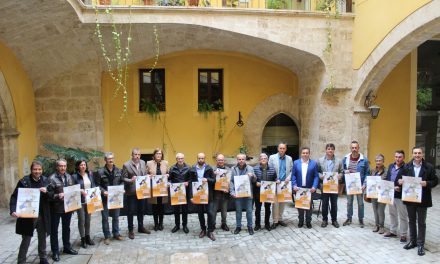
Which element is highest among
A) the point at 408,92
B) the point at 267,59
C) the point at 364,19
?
the point at 364,19

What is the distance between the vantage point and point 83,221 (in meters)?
6.36

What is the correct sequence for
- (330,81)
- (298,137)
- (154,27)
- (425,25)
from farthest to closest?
(298,137) < (330,81) < (154,27) < (425,25)

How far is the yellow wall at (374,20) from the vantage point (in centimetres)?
823

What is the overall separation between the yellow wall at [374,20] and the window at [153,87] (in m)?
5.33

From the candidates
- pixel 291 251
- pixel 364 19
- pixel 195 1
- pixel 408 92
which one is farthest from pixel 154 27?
pixel 408 92

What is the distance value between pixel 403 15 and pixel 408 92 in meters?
3.57

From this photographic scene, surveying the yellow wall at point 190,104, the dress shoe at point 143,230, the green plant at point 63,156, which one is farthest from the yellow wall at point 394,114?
the green plant at point 63,156

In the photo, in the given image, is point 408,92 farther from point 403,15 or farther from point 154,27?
point 154,27

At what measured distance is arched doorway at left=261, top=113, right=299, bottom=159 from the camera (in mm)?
11922

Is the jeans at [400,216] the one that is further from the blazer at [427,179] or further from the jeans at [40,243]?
the jeans at [40,243]

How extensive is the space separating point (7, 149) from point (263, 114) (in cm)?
670

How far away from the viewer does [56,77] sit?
10.0 meters

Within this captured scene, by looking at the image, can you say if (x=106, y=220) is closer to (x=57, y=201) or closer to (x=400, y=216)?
(x=57, y=201)

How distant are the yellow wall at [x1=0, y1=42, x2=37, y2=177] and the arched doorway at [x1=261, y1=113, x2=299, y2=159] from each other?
6.43 meters
